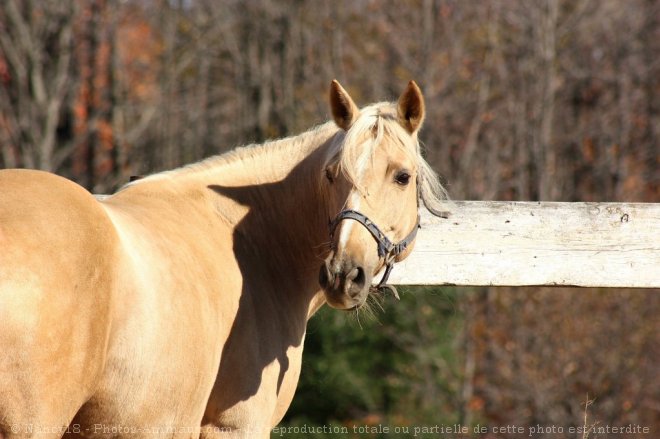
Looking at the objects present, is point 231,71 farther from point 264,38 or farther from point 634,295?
point 634,295

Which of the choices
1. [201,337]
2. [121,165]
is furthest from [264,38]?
[201,337]

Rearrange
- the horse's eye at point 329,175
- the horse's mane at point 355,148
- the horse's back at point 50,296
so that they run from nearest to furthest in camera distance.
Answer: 1. the horse's back at point 50,296
2. the horse's mane at point 355,148
3. the horse's eye at point 329,175

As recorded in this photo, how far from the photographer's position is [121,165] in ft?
42.6

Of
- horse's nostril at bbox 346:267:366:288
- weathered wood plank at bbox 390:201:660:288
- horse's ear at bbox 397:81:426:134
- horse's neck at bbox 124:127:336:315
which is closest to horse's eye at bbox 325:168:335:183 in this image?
horse's neck at bbox 124:127:336:315

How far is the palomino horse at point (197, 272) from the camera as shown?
8.09ft

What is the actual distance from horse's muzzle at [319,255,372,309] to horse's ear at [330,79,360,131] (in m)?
0.71

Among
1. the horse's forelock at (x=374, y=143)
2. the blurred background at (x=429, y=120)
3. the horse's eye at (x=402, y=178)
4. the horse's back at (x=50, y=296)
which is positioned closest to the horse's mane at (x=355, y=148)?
the horse's forelock at (x=374, y=143)

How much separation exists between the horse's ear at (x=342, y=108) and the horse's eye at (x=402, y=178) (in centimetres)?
34

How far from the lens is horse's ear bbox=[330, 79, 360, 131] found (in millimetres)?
3586

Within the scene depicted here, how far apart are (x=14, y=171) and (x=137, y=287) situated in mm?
566

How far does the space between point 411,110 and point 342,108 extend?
0.30 metres

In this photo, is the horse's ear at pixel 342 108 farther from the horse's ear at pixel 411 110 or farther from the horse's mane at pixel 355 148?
the horse's ear at pixel 411 110

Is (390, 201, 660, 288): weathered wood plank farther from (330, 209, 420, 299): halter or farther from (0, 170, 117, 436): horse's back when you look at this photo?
(0, 170, 117, 436): horse's back

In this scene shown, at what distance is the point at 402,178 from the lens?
3480 millimetres
